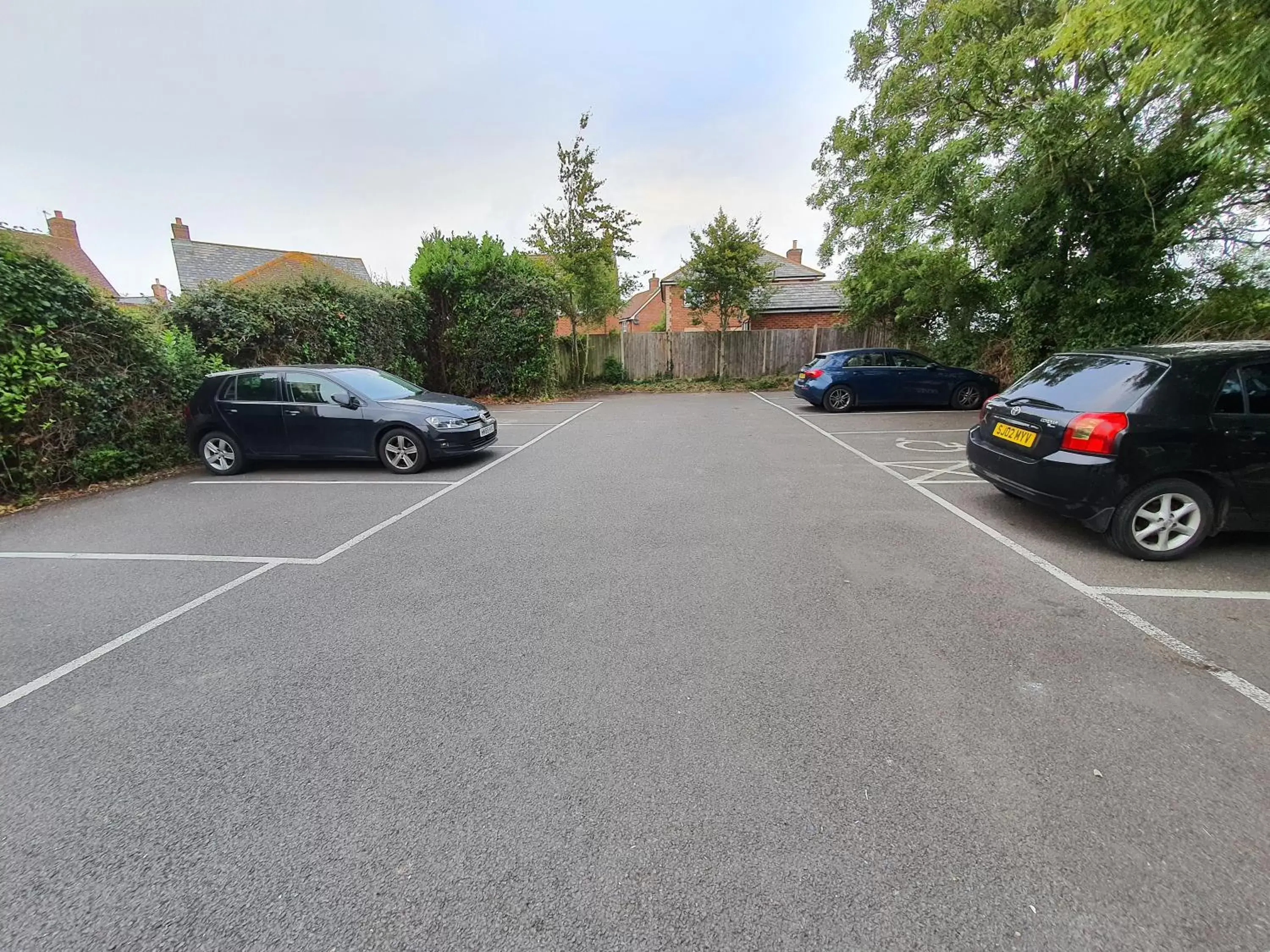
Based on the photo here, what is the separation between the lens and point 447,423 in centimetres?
736

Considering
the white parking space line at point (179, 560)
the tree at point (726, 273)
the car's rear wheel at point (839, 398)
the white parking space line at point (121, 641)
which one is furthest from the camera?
the tree at point (726, 273)

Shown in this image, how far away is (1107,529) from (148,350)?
36.8 ft

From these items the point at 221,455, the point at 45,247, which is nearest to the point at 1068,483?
the point at 221,455

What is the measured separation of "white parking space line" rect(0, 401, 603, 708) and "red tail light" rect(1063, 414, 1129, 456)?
598 centimetres

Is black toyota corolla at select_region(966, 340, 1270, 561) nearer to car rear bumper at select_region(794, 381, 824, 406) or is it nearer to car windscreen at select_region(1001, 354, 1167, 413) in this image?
car windscreen at select_region(1001, 354, 1167, 413)

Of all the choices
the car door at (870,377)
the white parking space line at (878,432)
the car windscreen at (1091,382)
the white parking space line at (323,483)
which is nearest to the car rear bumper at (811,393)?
the car door at (870,377)

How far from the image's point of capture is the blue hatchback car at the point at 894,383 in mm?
12555

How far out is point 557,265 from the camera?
18.5m

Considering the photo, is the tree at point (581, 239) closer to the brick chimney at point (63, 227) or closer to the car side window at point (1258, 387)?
the car side window at point (1258, 387)

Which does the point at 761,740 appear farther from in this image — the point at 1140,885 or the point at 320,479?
the point at 320,479

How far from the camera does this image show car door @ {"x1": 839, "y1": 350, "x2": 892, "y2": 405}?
1262cm

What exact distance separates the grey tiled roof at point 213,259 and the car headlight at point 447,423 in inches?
774

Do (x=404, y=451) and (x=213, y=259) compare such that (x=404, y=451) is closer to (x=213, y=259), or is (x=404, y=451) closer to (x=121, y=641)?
(x=121, y=641)

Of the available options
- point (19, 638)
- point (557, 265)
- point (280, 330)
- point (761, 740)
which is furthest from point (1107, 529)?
point (557, 265)
